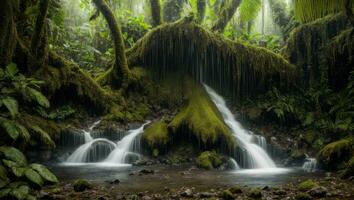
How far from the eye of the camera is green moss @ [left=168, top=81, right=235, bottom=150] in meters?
10.5

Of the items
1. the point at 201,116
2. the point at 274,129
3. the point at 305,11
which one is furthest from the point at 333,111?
the point at 305,11

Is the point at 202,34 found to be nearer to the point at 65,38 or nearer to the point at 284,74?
the point at 284,74

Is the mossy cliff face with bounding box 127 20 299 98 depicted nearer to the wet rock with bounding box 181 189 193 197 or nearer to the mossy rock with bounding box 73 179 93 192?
the mossy rock with bounding box 73 179 93 192

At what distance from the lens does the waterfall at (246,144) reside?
33.5 ft

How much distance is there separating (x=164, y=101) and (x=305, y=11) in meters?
11.0

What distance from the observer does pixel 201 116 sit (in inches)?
450

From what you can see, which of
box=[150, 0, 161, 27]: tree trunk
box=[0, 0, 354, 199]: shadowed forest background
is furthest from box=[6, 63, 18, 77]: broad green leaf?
box=[150, 0, 161, 27]: tree trunk

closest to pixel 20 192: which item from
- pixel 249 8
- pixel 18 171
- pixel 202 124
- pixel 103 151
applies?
pixel 18 171

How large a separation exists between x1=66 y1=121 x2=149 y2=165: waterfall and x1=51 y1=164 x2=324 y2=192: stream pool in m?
0.72

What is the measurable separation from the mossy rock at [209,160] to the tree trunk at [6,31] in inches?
212

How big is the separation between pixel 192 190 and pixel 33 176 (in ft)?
8.30

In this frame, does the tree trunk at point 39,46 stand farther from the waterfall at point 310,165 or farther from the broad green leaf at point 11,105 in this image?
the waterfall at point 310,165

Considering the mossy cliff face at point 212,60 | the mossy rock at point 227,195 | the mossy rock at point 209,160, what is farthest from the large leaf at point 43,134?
the mossy cliff face at point 212,60

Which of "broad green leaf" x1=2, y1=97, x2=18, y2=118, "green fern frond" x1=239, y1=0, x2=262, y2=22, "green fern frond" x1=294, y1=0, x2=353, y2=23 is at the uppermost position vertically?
"green fern frond" x1=239, y1=0, x2=262, y2=22
